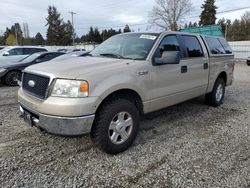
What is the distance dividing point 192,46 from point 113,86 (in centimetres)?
247

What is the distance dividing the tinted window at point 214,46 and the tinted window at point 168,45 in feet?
4.76

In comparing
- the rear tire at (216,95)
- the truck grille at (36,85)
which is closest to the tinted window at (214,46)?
the rear tire at (216,95)

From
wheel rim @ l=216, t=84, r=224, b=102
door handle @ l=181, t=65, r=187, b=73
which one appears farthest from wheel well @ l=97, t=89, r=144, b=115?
wheel rim @ l=216, t=84, r=224, b=102

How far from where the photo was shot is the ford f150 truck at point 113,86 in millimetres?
2945

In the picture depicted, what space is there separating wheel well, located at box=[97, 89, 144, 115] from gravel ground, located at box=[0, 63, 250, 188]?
642 millimetres

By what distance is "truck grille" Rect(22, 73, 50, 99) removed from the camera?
10.2 ft

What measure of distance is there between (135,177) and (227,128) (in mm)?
2498

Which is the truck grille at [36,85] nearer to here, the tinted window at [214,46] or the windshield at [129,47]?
the windshield at [129,47]

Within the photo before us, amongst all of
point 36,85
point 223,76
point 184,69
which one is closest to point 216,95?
point 223,76

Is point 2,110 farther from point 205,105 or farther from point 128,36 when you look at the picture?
point 205,105

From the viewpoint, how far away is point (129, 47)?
4180mm

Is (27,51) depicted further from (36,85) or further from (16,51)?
(36,85)

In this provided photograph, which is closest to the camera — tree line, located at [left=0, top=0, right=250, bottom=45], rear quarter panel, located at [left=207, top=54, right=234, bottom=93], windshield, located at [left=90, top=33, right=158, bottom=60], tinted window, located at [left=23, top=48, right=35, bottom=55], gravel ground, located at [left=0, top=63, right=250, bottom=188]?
gravel ground, located at [left=0, top=63, right=250, bottom=188]

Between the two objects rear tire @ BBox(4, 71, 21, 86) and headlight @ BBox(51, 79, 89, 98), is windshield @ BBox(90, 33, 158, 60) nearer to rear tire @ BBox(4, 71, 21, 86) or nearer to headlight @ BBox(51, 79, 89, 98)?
headlight @ BBox(51, 79, 89, 98)
